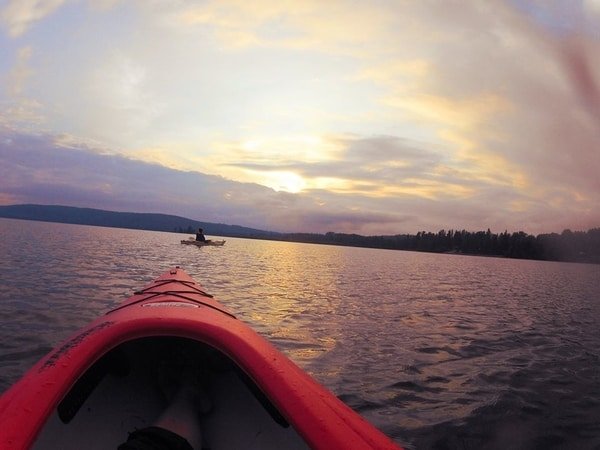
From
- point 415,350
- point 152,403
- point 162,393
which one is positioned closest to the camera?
point 152,403

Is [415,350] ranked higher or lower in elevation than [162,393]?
lower

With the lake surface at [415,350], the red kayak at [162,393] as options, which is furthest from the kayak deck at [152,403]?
the lake surface at [415,350]

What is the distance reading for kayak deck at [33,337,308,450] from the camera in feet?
11.9

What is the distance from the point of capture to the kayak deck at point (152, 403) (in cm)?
361

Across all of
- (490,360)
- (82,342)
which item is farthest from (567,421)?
(82,342)

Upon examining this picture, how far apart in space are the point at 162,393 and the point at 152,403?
0.17 m

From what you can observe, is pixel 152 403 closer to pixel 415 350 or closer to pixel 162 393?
pixel 162 393

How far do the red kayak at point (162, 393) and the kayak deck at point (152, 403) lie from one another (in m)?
0.01

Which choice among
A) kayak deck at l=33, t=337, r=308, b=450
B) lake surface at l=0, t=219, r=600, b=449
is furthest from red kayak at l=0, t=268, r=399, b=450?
lake surface at l=0, t=219, r=600, b=449

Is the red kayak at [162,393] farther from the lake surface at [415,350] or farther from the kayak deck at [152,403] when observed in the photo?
the lake surface at [415,350]

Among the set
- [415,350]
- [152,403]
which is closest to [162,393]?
[152,403]

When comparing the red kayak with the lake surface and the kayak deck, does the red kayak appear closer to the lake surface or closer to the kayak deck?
→ the kayak deck

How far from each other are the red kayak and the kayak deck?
1 centimetres

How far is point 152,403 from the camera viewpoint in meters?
4.65
